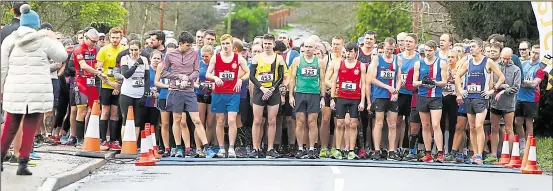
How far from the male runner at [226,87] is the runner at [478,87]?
3435 mm

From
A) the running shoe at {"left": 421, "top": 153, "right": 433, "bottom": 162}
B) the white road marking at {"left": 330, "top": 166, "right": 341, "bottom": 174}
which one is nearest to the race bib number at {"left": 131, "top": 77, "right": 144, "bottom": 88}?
the white road marking at {"left": 330, "top": 166, "right": 341, "bottom": 174}

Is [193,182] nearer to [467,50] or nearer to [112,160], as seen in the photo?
[112,160]

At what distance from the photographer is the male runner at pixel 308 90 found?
1872cm

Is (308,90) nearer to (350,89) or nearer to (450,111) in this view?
(350,89)

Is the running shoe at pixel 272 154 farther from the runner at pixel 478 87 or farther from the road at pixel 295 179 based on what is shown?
the runner at pixel 478 87

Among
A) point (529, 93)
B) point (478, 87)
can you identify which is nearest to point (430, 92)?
point (478, 87)

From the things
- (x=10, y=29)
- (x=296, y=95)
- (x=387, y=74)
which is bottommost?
(x=296, y=95)

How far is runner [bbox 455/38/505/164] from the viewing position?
1844 cm

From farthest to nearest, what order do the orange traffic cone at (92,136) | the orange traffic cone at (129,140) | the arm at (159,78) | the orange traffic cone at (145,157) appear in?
the arm at (159,78) < the orange traffic cone at (92,136) < the orange traffic cone at (129,140) < the orange traffic cone at (145,157)

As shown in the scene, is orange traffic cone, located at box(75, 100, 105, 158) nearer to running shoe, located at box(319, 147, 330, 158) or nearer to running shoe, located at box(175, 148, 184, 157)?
running shoe, located at box(175, 148, 184, 157)

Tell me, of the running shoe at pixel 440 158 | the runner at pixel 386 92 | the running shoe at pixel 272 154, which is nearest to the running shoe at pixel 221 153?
the running shoe at pixel 272 154

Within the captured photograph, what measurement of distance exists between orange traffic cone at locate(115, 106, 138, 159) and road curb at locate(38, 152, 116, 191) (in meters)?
0.55

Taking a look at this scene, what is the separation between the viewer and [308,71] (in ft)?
61.4

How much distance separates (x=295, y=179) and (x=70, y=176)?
9.20 feet
